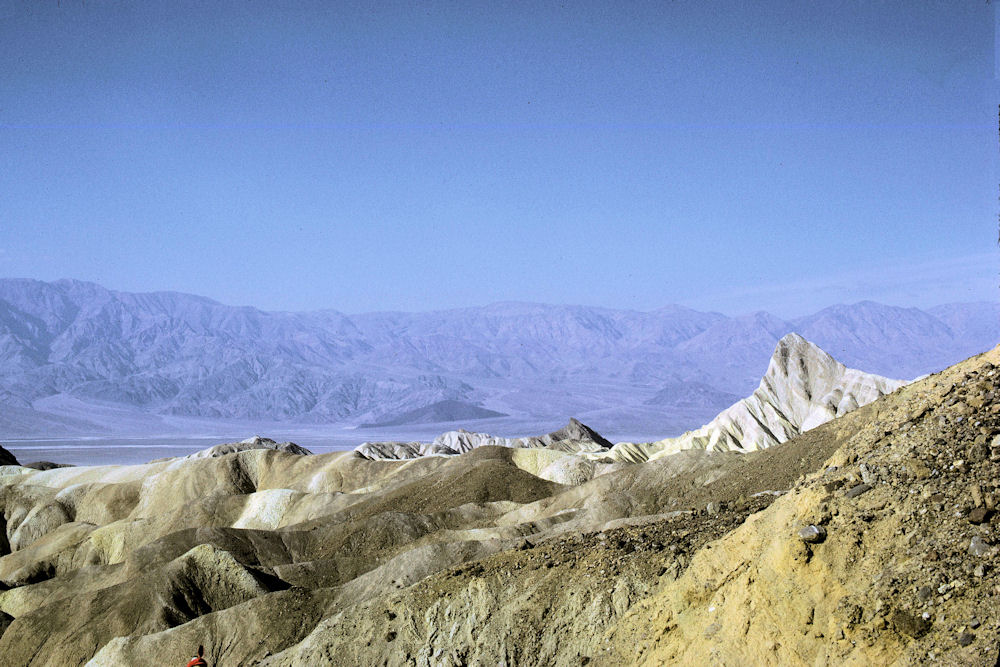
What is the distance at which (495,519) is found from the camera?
43.4 meters

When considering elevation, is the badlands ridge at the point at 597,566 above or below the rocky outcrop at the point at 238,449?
above

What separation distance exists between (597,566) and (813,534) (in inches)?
247

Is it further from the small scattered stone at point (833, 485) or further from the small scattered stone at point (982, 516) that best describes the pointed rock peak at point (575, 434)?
the small scattered stone at point (982, 516)

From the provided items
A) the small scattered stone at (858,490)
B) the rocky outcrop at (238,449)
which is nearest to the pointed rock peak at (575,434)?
the rocky outcrop at (238,449)

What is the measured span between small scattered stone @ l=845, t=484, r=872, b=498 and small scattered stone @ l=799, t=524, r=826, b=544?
2.22 feet

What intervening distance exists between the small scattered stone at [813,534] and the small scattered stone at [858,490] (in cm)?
68

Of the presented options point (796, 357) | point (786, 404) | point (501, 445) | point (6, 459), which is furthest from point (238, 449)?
point (796, 357)

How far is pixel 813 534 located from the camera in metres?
13.7

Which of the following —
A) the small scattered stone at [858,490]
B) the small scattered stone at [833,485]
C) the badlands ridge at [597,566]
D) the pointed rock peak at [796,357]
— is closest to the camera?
the badlands ridge at [597,566]

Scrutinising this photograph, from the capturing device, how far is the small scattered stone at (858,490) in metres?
14.0

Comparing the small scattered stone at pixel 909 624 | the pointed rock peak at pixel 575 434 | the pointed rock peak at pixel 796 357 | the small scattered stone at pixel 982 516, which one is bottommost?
the pointed rock peak at pixel 575 434

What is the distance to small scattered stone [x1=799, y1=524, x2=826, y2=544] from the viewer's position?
1369 cm

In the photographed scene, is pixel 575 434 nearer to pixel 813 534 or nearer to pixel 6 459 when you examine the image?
pixel 6 459

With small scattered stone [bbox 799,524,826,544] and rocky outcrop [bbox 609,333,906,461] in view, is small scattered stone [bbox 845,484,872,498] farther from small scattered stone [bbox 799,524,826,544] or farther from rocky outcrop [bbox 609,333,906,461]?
rocky outcrop [bbox 609,333,906,461]
